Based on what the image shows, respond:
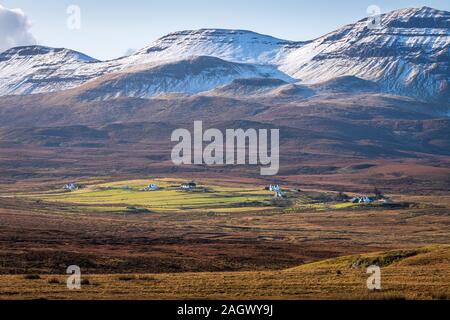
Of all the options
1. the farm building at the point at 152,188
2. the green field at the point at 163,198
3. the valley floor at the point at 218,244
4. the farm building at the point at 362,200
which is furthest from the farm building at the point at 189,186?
the farm building at the point at 362,200

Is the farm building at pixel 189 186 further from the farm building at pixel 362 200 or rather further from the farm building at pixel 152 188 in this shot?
the farm building at pixel 362 200

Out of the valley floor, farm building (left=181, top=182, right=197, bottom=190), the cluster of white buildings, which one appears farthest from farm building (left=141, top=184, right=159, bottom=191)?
the cluster of white buildings

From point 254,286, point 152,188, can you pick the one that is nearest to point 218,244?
point 254,286

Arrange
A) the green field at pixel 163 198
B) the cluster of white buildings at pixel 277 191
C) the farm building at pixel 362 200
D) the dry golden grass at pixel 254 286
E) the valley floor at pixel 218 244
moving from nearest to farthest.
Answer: the dry golden grass at pixel 254 286
the valley floor at pixel 218 244
the green field at pixel 163 198
the farm building at pixel 362 200
the cluster of white buildings at pixel 277 191

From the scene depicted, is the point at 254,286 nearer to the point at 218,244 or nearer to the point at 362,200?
the point at 218,244

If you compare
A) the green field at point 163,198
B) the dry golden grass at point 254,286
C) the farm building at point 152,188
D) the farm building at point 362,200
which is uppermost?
the dry golden grass at point 254,286

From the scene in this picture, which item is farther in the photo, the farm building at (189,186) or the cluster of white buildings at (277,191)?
the farm building at (189,186)

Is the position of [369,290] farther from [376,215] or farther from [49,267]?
[376,215]

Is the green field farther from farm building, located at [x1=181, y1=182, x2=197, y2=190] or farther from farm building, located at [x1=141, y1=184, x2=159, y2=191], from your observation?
farm building, located at [x1=181, y1=182, x2=197, y2=190]

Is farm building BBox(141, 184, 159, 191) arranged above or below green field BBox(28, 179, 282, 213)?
above
